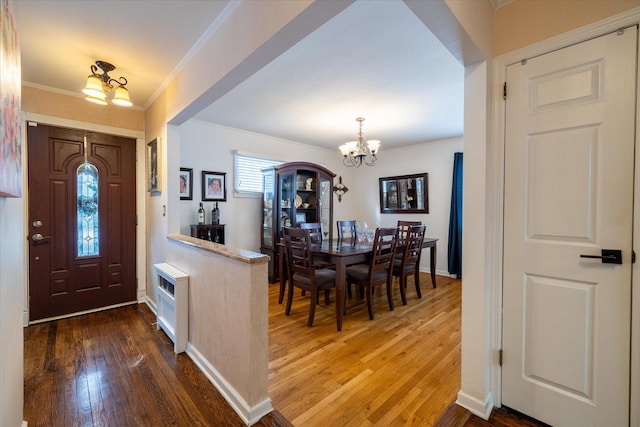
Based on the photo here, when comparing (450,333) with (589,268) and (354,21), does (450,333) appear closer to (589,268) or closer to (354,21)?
(589,268)

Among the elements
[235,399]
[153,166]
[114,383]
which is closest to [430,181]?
[153,166]

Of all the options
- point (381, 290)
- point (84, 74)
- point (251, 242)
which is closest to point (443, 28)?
point (84, 74)

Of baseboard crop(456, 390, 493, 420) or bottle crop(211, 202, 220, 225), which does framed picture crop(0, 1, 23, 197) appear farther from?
bottle crop(211, 202, 220, 225)

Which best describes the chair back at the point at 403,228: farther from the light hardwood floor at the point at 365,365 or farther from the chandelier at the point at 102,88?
the chandelier at the point at 102,88

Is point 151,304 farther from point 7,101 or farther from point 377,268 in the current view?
point 7,101

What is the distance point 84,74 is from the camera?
8.12 feet

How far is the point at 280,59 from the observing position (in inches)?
85.5

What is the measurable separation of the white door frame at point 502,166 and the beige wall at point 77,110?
364cm

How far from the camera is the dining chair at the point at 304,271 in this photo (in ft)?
8.80

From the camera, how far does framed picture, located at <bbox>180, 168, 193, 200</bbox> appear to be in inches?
143

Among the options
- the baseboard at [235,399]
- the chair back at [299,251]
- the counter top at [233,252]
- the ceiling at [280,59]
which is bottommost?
the baseboard at [235,399]

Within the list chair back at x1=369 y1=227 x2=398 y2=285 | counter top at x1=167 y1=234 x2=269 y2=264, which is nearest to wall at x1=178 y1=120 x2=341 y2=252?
counter top at x1=167 y1=234 x2=269 y2=264

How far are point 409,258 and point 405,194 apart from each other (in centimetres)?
209

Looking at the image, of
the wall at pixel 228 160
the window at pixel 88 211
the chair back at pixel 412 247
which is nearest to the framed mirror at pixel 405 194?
the chair back at pixel 412 247
